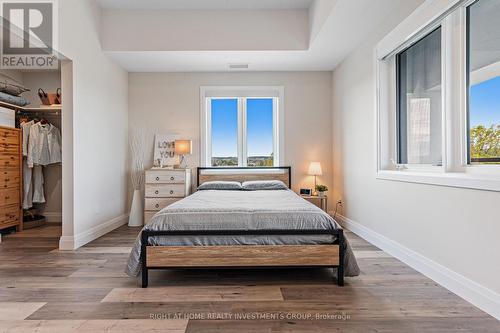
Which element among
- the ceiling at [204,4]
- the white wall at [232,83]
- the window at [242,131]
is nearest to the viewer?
the ceiling at [204,4]

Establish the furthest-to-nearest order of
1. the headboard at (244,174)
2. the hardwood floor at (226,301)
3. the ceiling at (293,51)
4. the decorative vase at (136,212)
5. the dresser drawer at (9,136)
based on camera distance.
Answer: the headboard at (244,174) < the decorative vase at (136,212) < the dresser drawer at (9,136) < the ceiling at (293,51) < the hardwood floor at (226,301)

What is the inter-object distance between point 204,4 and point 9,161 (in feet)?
10.6

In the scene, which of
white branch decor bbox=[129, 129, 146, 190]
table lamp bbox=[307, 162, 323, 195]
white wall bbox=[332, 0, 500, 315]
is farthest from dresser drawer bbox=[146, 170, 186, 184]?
white wall bbox=[332, 0, 500, 315]

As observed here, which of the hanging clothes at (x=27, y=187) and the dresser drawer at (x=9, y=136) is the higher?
the dresser drawer at (x=9, y=136)

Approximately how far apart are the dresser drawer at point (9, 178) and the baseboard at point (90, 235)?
135cm

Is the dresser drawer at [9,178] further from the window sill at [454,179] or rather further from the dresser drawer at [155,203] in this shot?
the window sill at [454,179]

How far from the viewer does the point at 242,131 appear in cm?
491

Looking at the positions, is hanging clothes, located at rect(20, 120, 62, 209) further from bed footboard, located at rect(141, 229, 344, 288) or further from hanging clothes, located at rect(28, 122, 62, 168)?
bed footboard, located at rect(141, 229, 344, 288)

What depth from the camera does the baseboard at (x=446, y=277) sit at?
1.81 m

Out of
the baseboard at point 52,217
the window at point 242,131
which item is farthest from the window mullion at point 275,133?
the baseboard at point 52,217

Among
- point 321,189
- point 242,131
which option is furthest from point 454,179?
point 242,131

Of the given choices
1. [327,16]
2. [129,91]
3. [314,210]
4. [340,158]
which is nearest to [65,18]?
[129,91]

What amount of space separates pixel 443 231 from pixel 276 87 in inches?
128

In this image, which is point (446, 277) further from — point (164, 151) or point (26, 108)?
point (26, 108)
